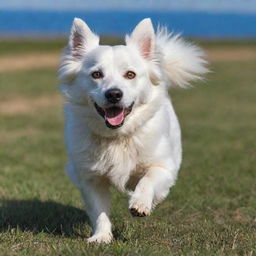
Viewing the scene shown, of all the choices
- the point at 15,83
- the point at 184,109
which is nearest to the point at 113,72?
the point at 184,109

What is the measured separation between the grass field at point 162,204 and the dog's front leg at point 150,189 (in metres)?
0.28

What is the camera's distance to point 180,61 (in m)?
6.88

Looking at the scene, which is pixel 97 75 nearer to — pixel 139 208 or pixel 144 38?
pixel 144 38

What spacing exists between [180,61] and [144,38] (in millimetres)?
916

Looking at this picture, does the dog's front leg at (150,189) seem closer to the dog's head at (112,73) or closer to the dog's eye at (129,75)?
the dog's head at (112,73)

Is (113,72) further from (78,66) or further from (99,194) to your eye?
(99,194)

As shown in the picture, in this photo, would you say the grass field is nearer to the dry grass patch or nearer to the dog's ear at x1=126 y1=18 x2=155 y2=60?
the dry grass patch

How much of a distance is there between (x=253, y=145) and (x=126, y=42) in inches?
244

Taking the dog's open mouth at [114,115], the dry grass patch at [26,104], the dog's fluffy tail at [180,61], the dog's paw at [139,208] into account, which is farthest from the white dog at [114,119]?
the dry grass patch at [26,104]

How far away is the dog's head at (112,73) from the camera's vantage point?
5.54 meters

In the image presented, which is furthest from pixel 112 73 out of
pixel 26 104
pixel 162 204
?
pixel 26 104

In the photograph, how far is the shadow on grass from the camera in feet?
20.2

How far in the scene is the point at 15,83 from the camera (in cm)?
2405

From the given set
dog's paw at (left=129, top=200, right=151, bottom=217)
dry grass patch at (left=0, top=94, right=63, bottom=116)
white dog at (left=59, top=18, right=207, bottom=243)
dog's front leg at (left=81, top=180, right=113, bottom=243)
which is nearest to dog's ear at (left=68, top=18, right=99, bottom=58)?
white dog at (left=59, top=18, right=207, bottom=243)
